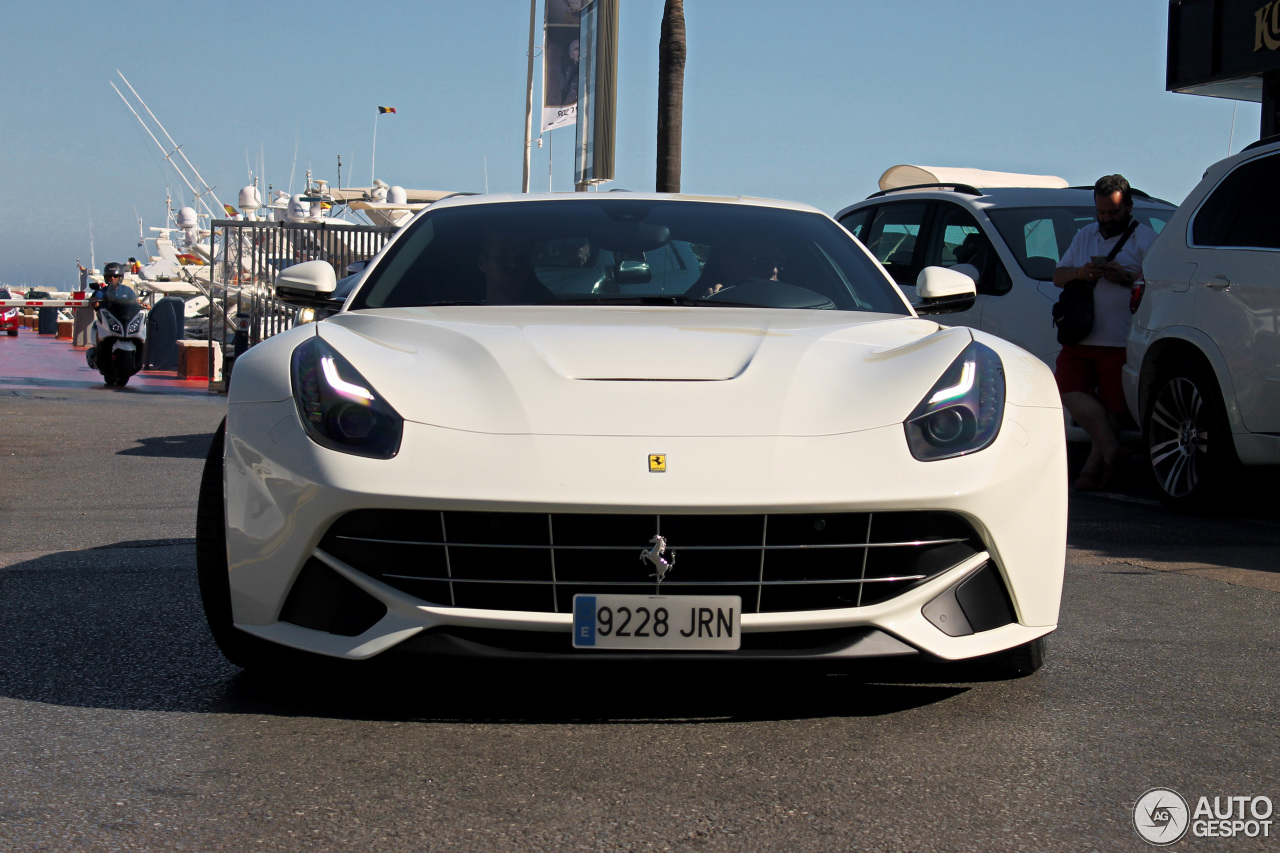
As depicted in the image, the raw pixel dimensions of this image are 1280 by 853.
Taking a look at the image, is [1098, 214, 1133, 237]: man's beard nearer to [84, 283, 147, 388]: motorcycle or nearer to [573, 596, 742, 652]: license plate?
[573, 596, 742, 652]: license plate

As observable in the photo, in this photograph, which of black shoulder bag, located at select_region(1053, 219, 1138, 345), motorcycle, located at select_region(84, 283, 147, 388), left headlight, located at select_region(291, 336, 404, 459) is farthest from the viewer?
motorcycle, located at select_region(84, 283, 147, 388)

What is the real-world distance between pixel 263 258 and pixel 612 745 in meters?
17.2

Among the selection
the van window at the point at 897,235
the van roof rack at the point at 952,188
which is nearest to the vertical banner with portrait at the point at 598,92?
the van roof rack at the point at 952,188

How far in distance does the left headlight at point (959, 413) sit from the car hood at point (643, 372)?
0.12ft

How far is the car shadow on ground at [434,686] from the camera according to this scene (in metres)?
3.18

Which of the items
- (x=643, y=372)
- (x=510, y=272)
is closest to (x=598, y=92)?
(x=510, y=272)

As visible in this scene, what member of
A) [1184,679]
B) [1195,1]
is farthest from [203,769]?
[1195,1]

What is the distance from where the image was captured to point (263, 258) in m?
19.1

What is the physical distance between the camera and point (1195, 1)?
12.5 meters

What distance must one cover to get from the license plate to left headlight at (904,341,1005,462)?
21.9 inches

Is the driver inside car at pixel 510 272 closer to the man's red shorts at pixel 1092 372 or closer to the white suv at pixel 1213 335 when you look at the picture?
the white suv at pixel 1213 335

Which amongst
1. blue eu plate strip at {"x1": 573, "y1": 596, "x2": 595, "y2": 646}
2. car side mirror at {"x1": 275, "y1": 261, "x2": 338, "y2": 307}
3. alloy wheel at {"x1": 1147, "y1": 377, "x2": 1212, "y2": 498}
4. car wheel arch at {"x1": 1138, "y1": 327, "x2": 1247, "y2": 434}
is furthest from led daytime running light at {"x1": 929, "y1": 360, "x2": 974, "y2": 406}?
alloy wheel at {"x1": 1147, "y1": 377, "x2": 1212, "y2": 498}

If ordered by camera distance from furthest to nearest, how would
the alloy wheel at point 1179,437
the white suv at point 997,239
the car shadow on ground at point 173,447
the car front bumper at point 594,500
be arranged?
the car shadow on ground at point 173,447 → the white suv at point 997,239 → the alloy wheel at point 1179,437 → the car front bumper at point 594,500

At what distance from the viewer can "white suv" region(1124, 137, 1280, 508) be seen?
6371mm
